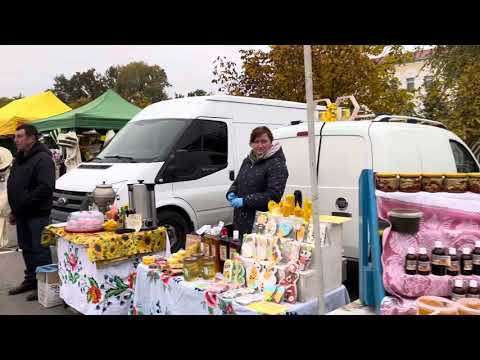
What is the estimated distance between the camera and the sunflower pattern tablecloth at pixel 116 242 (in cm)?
337

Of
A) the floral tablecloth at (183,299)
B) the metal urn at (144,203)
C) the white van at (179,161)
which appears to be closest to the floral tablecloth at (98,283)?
the metal urn at (144,203)

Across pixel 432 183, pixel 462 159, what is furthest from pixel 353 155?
pixel 462 159

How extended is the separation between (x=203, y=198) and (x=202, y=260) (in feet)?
10.2

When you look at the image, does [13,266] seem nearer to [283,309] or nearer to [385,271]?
[283,309]

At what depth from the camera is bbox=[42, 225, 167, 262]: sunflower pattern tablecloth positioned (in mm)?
3371

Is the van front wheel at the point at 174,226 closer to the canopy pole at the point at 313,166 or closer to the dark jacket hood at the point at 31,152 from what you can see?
the dark jacket hood at the point at 31,152

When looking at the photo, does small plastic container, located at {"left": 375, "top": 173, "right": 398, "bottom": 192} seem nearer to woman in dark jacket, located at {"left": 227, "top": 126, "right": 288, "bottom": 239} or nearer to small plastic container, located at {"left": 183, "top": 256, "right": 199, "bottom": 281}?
woman in dark jacket, located at {"left": 227, "top": 126, "right": 288, "bottom": 239}

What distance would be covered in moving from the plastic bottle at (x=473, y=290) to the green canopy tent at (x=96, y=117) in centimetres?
1056

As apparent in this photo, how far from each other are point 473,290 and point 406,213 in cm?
46

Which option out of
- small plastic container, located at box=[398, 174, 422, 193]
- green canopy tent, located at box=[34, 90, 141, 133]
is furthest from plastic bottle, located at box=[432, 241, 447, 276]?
green canopy tent, located at box=[34, 90, 141, 133]

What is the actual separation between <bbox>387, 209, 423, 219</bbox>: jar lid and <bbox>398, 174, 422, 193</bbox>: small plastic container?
155 millimetres

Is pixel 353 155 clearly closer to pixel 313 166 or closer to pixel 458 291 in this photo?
pixel 313 166
